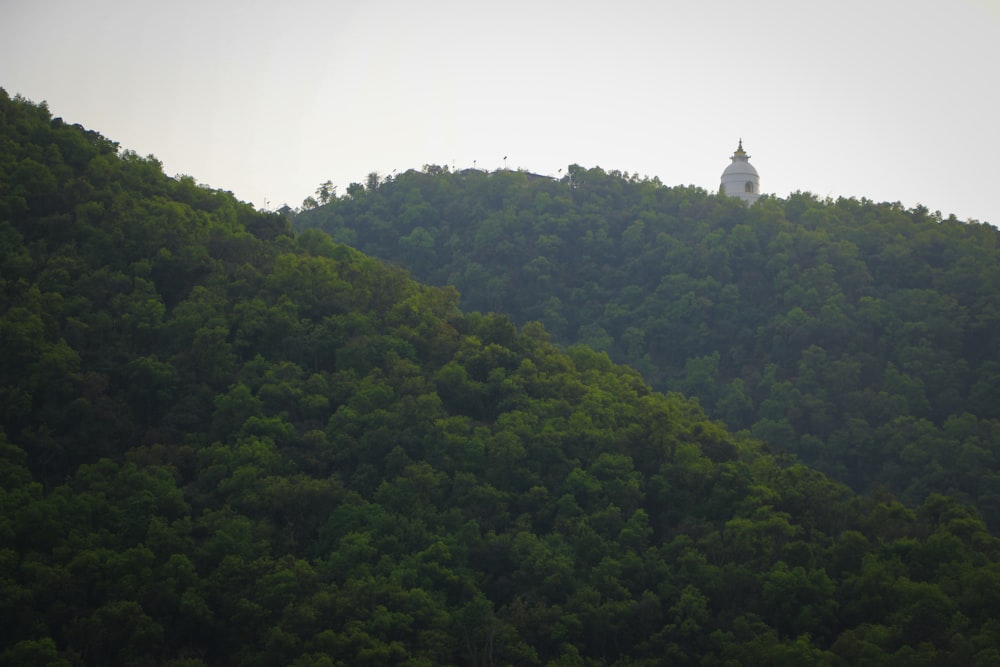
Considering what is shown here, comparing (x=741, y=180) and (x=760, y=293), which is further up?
(x=741, y=180)


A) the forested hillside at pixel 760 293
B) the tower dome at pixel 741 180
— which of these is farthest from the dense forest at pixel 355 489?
the tower dome at pixel 741 180

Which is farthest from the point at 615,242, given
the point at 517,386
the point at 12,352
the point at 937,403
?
the point at 12,352

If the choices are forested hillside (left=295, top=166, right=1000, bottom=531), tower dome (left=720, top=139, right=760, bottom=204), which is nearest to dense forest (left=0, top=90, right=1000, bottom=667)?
forested hillside (left=295, top=166, right=1000, bottom=531)

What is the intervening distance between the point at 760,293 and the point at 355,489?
23155 mm

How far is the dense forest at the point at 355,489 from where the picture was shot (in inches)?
1077

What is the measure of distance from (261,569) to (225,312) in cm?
952

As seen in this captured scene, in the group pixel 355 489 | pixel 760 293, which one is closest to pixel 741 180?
pixel 760 293

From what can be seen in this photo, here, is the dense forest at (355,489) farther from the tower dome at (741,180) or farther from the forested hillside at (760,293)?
the tower dome at (741,180)

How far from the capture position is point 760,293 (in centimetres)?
5012

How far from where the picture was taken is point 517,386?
35531 millimetres

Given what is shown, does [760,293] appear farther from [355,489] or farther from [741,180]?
[355,489]

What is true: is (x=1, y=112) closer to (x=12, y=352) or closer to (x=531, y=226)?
(x=12, y=352)

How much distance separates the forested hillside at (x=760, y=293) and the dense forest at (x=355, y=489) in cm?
150

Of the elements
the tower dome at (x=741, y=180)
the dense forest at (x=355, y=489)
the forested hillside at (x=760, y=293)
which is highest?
the tower dome at (x=741, y=180)
